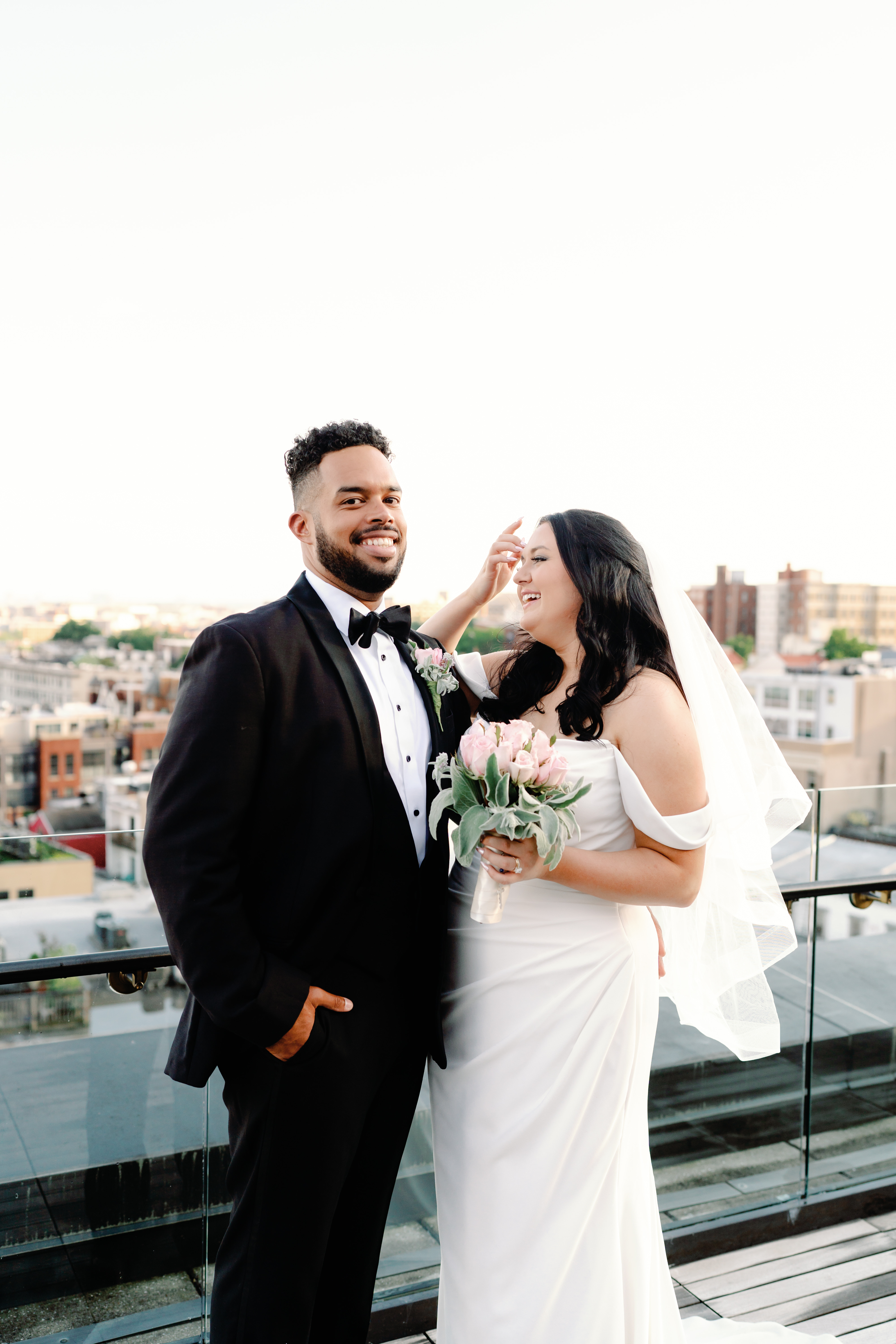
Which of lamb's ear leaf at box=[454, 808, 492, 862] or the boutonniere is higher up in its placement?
the boutonniere

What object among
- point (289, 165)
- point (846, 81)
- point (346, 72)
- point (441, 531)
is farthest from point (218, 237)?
point (846, 81)

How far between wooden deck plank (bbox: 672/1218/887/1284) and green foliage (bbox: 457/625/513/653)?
5.35 feet

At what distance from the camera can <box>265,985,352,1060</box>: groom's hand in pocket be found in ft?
5.32

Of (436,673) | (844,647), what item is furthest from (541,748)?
(844,647)

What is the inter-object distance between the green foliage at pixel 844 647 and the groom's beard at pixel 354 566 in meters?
93.8

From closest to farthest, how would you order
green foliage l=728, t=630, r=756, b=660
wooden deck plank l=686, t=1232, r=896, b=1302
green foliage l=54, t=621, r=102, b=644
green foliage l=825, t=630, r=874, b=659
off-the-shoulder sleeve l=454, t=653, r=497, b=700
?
off-the-shoulder sleeve l=454, t=653, r=497, b=700 → wooden deck plank l=686, t=1232, r=896, b=1302 → green foliage l=825, t=630, r=874, b=659 → green foliage l=728, t=630, r=756, b=660 → green foliage l=54, t=621, r=102, b=644

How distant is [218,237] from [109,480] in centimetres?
2247

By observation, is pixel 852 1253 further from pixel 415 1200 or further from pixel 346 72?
pixel 346 72

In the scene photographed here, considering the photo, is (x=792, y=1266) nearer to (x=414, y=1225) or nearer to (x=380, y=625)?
(x=414, y=1225)

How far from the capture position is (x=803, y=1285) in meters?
2.54

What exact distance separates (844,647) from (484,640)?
53.8 m

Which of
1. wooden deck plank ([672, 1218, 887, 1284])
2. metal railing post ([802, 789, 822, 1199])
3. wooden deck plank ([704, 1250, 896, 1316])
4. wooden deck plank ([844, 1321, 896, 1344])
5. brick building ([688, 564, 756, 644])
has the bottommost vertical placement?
wooden deck plank ([672, 1218, 887, 1284])

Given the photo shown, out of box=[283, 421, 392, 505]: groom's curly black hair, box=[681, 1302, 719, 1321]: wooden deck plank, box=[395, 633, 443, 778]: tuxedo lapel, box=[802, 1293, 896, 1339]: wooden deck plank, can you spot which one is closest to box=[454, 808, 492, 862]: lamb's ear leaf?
box=[395, 633, 443, 778]: tuxedo lapel

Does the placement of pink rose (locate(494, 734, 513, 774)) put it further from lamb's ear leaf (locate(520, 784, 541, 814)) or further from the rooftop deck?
the rooftop deck
